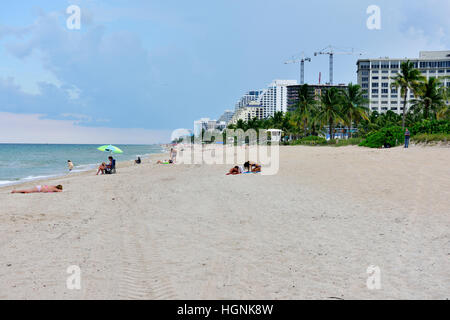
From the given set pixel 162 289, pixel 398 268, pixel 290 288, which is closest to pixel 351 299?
pixel 290 288

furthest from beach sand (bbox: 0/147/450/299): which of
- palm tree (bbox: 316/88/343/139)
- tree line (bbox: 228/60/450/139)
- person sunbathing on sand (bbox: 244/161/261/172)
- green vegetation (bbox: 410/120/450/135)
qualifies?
palm tree (bbox: 316/88/343/139)

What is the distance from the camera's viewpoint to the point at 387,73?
13450 cm

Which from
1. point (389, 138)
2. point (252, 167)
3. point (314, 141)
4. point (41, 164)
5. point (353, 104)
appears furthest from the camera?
point (353, 104)

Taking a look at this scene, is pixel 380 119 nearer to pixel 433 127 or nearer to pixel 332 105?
pixel 332 105

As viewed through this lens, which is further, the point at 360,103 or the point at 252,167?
the point at 360,103

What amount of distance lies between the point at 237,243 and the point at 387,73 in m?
151

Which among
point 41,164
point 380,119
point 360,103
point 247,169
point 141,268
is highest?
point 360,103

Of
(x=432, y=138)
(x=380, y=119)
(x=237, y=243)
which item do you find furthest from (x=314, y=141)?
(x=237, y=243)

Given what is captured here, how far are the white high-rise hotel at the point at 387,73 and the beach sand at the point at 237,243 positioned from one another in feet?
456

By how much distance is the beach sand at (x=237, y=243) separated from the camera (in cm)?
411

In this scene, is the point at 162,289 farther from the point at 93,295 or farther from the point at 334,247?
the point at 334,247

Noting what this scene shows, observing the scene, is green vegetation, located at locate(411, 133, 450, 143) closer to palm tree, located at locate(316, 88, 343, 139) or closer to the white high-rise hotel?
palm tree, located at locate(316, 88, 343, 139)

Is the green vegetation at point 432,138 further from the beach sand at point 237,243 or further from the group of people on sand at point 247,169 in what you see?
the group of people on sand at point 247,169

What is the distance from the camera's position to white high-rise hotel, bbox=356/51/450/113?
132750 mm
